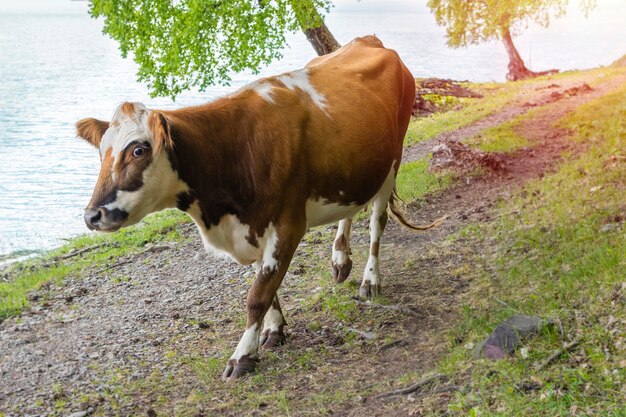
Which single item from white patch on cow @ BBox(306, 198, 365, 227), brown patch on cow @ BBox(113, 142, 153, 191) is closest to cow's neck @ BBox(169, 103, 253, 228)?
brown patch on cow @ BBox(113, 142, 153, 191)

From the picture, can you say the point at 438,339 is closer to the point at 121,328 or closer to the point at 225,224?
the point at 225,224

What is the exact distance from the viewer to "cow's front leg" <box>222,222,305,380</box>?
258 inches

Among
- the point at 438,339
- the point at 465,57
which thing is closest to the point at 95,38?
the point at 465,57

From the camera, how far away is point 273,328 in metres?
7.15

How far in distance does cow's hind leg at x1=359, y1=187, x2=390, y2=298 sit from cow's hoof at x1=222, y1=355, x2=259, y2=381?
180 cm

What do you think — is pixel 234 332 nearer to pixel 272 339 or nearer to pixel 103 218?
pixel 272 339

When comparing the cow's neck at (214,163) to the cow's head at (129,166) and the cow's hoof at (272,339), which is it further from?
the cow's hoof at (272,339)

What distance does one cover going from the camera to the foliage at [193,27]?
46.5 feet

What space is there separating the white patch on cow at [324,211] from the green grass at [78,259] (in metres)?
4.97

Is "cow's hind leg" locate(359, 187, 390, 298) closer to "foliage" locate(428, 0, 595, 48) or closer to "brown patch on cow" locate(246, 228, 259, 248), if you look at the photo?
"brown patch on cow" locate(246, 228, 259, 248)

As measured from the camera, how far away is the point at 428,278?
812 centimetres

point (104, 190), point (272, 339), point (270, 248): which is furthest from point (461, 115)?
point (104, 190)

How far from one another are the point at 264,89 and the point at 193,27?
7867 millimetres

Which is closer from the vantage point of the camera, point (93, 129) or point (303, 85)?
point (93, 129)
